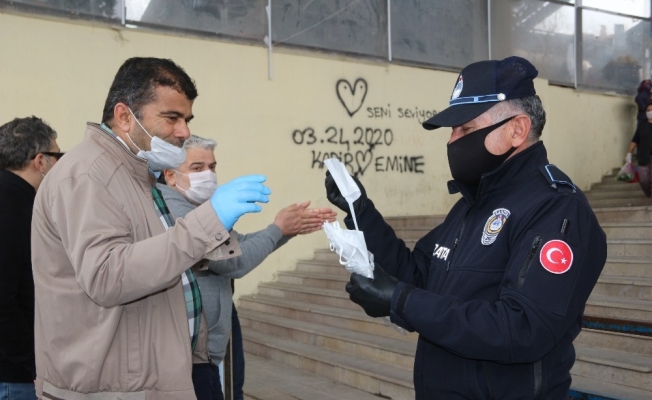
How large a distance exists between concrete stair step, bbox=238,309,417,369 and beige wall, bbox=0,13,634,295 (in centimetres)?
108

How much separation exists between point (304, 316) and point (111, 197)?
5323mm

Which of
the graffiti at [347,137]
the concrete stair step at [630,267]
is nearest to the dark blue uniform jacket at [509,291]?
the concrete stair step at [630,267]

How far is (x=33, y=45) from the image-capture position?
681 cm

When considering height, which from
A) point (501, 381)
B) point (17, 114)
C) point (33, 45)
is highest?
point (33, 45)

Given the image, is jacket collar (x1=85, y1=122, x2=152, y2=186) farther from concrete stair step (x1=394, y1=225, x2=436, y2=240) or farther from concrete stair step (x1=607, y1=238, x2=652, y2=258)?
concrete stair step (x1=394, y1=225, x2=436, y2=240)

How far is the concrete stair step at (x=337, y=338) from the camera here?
16.9 ft

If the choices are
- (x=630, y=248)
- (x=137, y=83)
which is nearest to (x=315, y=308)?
(x=630, y=248)

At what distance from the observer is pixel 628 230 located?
5.75m

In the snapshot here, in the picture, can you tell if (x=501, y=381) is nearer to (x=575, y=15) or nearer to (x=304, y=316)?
(x=304, y=316)

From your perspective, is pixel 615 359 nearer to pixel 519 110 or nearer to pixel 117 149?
pixel 519 110

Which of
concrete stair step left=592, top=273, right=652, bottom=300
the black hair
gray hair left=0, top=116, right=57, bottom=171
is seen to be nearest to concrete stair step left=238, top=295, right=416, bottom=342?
concrete stair step left=592, top=273, right=652, bottom=300

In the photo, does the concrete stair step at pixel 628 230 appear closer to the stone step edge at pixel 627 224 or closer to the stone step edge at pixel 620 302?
the stone step edge at pixel 627 224

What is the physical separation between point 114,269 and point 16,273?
49.8 inches

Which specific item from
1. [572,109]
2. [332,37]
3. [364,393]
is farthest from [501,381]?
[572,109]
